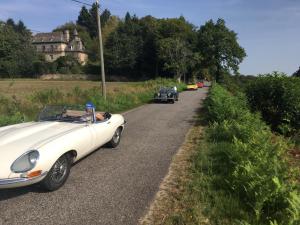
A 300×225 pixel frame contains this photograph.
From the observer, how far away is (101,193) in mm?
5277

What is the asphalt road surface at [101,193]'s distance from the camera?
443 cm

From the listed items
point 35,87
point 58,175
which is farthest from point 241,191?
point 35,87

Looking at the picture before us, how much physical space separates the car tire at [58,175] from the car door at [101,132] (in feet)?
3.86

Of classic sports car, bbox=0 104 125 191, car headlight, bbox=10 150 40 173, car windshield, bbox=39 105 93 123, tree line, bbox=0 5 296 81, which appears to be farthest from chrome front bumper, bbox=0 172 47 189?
tree line, bbox=0 5 296 81

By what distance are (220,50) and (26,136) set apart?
6902 cm

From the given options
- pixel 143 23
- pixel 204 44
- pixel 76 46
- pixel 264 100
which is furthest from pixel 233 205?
pixel 76 46

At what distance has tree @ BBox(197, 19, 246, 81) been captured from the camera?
7044 cm

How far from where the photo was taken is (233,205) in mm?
4570

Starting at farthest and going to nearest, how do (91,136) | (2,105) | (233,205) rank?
(2,105) < (91,136) < (233,205)

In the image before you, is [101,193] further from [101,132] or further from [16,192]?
[101,132]

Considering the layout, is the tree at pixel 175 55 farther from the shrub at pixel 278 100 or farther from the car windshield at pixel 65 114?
the car windshield at pixel 65 114

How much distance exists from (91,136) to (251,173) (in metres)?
3.33

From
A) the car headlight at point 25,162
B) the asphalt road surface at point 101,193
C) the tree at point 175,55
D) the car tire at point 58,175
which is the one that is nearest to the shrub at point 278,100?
the asphalt road surface at point 101,193

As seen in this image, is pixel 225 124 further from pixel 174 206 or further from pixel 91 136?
pixel 174 206
